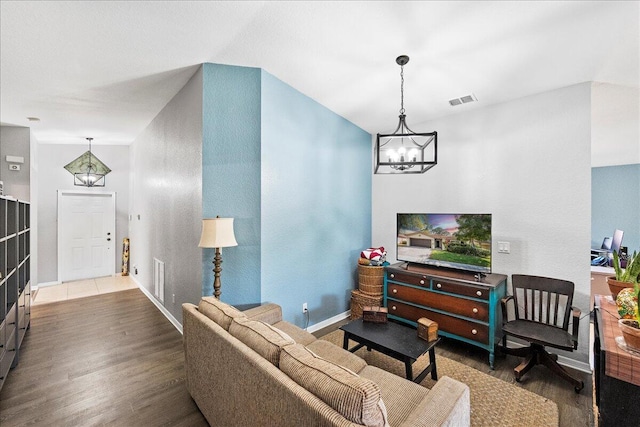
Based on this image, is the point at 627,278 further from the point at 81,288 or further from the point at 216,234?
the point at 81,288

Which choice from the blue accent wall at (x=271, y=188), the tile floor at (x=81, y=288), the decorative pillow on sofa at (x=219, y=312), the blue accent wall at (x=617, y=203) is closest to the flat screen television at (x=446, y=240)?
the blue accent wall at (x=271, y=188)

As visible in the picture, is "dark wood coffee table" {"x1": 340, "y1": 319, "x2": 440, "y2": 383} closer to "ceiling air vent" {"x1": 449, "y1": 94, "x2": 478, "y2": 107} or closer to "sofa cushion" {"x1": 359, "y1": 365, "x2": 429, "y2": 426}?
"sofa cushion" {"x1": 359, "y1": 365, "x2": 429, "y2": 426}

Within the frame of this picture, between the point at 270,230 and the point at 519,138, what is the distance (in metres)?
2.90

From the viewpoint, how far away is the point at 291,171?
313 cm

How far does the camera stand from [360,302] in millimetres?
3680

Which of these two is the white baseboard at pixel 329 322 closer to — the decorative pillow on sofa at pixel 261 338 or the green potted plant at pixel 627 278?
the decorative pillow on sofa at pixel 261 338

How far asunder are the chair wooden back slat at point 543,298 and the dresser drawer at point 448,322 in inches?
17.4

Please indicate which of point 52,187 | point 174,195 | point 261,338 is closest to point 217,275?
point 261,338

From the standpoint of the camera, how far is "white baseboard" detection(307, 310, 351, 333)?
340 cm

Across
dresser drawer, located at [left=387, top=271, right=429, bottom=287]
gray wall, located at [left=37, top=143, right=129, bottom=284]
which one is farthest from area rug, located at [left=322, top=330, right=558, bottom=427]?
gray wall, located at [left=37, top=143, right=129, bottom=284]

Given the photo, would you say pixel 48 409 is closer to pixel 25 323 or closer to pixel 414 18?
pixel 25 323

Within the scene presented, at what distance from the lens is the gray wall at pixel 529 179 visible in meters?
2.66

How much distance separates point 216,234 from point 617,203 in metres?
7.11

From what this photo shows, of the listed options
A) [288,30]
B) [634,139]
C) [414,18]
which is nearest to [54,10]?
[288,30]
